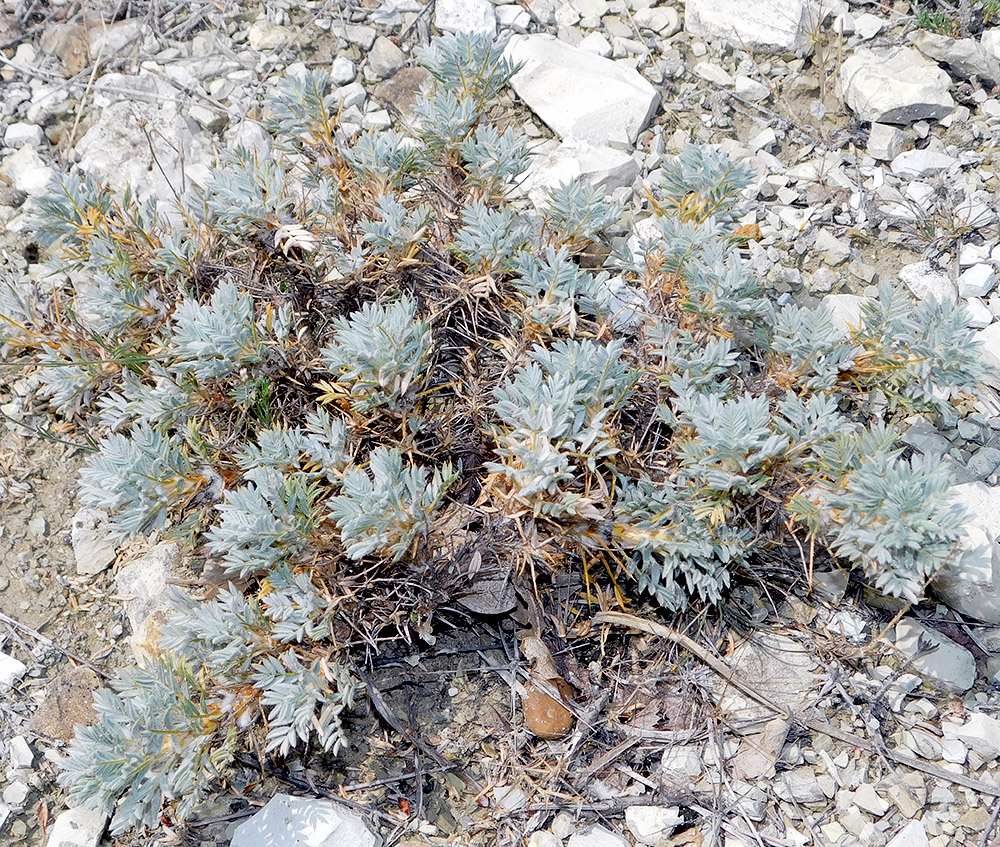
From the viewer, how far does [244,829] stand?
2613 millimetres

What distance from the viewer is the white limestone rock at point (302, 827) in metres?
2.58

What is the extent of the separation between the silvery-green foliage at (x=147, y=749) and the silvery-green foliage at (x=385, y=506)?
606 mm

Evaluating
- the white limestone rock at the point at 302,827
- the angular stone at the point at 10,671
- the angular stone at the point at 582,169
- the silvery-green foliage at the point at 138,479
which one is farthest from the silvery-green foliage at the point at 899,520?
the angular stone at the point at 10,671

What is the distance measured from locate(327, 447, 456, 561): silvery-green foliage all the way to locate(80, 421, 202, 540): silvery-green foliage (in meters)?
0.50

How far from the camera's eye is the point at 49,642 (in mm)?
2990

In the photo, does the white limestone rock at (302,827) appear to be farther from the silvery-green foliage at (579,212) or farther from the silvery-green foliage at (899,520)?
the silvery-green foliage at (579,212)

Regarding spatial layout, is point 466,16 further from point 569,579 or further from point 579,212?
point 569,579

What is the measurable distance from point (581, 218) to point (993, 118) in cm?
205

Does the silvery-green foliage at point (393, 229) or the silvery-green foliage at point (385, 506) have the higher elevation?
the silvery-green foliage at point (393, 229)

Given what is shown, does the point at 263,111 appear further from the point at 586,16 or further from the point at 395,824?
the point at 395,824

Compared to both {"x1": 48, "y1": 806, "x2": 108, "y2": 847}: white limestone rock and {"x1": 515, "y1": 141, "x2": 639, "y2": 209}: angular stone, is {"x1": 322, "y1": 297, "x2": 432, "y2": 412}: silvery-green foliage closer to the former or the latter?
{"x1": 515, "y1": 141, "x2": 639, "y2": 209}: angular stone

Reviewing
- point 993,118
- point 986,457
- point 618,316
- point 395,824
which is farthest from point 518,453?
point 993,118

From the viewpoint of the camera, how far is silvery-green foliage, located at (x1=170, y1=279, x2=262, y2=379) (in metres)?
2.66

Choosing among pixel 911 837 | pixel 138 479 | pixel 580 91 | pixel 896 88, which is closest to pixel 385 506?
pixel 138 479
